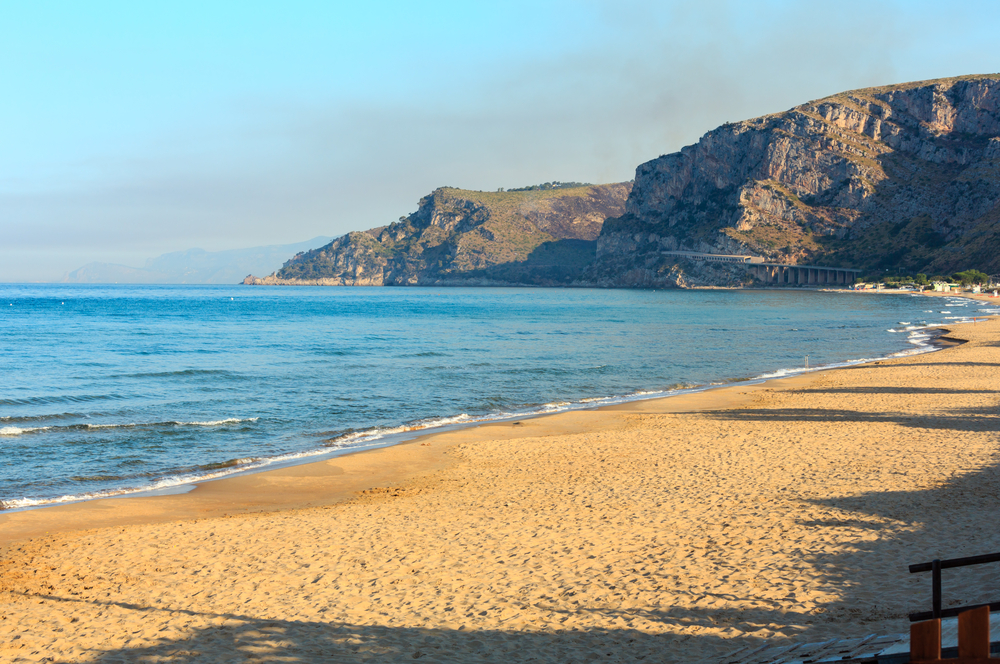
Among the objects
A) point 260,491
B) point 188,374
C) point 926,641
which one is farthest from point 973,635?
point 188,374

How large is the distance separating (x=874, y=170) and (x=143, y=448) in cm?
20548

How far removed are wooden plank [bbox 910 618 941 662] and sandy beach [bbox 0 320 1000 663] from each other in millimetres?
3733

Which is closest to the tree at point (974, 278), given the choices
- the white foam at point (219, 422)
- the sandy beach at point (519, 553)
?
the sandy beach at point (519, 553)

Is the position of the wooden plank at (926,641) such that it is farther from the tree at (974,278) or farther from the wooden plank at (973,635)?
the tree at (974,278)

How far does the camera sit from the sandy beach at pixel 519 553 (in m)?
7.23

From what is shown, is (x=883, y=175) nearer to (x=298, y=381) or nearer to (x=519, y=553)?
(x=298, y=381)

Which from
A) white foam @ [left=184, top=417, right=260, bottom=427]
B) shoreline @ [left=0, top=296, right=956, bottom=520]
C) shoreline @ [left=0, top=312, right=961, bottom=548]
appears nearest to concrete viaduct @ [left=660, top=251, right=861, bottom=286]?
shoreline @ [left=0, top=296, right=956, bottom=520]

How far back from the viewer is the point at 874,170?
185500mm

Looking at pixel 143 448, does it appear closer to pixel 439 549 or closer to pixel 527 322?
pixel 439 549

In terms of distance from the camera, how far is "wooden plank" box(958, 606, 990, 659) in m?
3.02

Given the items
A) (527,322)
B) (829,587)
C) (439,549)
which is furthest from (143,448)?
(527,322)

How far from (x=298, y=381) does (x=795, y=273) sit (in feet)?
612

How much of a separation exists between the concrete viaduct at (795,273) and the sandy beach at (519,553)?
17915 cm

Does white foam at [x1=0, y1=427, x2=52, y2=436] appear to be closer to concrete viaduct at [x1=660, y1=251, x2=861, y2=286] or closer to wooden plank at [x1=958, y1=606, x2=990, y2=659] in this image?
wooden plank at [x1=958, y1=606, x2=990, y2=659]
